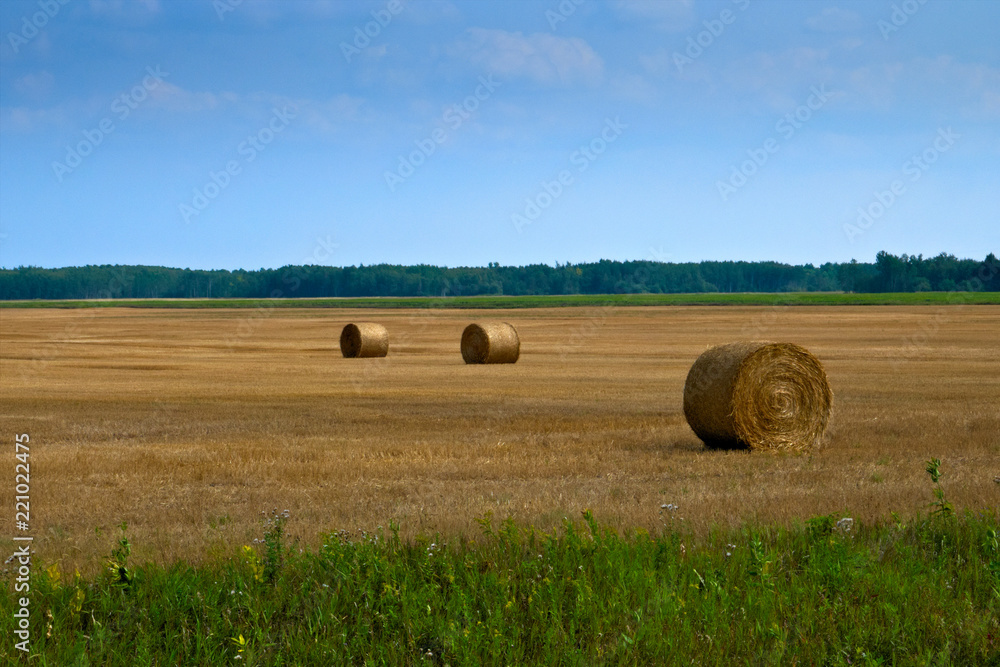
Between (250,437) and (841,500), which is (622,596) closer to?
(841,500)

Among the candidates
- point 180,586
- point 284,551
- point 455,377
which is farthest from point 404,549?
point 455,377

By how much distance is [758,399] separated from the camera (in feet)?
52.4

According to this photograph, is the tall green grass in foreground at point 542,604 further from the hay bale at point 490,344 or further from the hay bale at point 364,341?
the hay bale at point 364,341

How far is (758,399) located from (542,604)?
9700 millimetres

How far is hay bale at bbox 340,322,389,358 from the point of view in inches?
1566

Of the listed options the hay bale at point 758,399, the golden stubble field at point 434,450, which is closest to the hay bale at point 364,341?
the golden stubble field at point 434,450

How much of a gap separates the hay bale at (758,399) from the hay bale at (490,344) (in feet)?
63.6

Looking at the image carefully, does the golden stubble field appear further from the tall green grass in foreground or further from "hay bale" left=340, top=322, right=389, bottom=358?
"hay bale" left=340, top=322, right=389, bottom=358

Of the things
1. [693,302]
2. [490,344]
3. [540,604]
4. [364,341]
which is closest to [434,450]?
[540,604]

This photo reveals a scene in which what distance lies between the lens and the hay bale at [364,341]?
131 ft

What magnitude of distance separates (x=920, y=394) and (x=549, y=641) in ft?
63.1

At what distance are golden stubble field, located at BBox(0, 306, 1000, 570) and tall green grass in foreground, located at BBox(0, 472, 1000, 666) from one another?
1.00m

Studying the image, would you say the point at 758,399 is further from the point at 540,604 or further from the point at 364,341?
the point at 364,341

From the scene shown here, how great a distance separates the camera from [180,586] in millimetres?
7191
